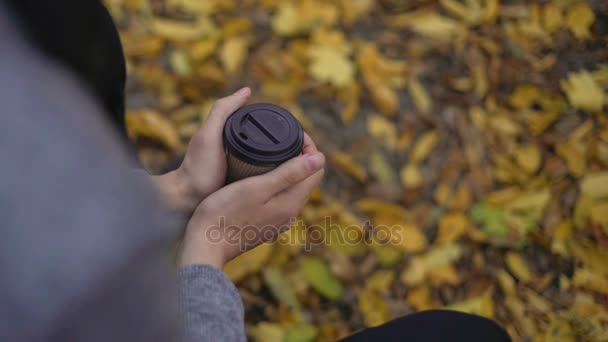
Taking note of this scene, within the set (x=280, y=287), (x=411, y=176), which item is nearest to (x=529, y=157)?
(x=411, y=176)

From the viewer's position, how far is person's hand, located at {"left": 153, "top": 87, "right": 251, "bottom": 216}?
0.91 m

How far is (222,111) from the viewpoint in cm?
93

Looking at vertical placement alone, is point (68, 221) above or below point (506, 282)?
above

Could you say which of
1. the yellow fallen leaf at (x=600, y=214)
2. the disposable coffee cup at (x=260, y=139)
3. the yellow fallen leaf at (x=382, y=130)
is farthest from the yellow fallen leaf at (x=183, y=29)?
the yellow fallen leaf at (x=600, y=214)

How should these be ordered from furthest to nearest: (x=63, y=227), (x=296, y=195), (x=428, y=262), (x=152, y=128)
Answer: (x=152, y=128) → (x=428, y=262) → (x=296, y=195) → (x=63, y=227)

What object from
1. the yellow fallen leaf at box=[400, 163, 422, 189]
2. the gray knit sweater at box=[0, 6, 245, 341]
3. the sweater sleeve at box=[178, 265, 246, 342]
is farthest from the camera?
the yellow fallen leaf at box=[400, 163, 422, 189]

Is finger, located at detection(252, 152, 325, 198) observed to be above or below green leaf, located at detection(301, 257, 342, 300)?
above

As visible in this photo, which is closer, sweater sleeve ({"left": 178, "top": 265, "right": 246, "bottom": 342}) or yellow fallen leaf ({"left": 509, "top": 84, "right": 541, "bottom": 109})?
sweater sleeve ({"left": 178, "top": 265, "right": 246, "bottom": 342})

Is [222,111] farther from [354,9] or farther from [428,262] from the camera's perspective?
[354,9]

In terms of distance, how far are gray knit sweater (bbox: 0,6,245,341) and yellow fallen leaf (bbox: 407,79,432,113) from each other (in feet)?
4.23

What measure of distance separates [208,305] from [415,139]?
0.89m

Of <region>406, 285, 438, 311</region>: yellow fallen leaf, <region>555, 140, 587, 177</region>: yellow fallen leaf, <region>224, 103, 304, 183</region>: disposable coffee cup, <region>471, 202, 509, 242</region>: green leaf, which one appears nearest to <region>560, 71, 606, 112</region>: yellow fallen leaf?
<region>555, 140, 587, 177</region>: yellow fallen leaf

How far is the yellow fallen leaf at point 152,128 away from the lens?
4.61 feet

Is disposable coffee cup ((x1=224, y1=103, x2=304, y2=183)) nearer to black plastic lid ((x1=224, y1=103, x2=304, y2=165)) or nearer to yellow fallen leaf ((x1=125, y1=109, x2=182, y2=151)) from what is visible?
black plastic lid ((x1=224, y1=103, x2=304, y2=165))
